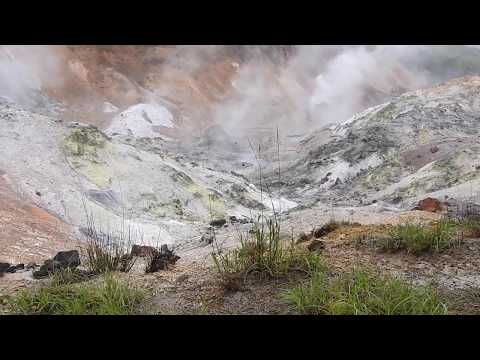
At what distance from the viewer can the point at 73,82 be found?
1366 inches

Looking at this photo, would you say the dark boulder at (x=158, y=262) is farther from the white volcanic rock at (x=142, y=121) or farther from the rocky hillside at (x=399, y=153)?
A: the white volcanic rock at (x=142, y=121)

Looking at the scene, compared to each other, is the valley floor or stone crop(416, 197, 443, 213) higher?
stone crop(416, 197, 443, 213)

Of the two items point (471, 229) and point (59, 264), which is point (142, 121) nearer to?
point (59, 264)

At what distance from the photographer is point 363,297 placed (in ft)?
10.3

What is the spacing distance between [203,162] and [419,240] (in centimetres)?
1923

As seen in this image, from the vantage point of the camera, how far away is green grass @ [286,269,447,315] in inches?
114

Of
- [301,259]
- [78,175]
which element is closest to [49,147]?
[78,175]

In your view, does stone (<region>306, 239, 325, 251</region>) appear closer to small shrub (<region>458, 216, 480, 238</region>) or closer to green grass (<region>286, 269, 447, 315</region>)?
green grass (<region>286, 269, 447, 315</region>)

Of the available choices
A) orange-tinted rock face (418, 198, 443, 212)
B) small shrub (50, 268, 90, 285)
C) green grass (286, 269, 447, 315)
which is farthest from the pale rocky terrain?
orange-tinted rock face (418, 198, 443, 212)

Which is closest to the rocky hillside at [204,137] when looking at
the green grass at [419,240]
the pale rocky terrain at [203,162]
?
the pale rocky terrain at [203,162]

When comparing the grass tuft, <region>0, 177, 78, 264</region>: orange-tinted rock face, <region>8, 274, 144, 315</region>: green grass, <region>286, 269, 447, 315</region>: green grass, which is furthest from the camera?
<region>0, 177, 78, 264</region>: orange-tinted rock face

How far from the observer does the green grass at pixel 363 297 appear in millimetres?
2891

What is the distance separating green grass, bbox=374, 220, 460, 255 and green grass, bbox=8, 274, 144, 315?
2.08 m
